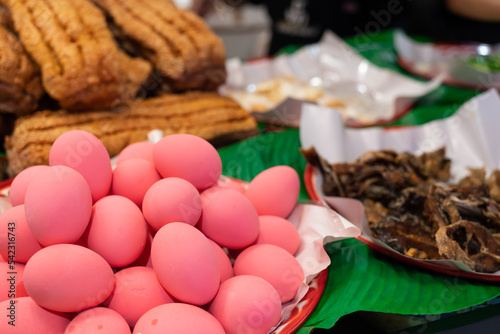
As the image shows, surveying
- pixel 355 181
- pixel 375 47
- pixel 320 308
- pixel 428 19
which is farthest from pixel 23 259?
pixel 428 19

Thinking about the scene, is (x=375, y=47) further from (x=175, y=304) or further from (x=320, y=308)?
(x=175, y=304)

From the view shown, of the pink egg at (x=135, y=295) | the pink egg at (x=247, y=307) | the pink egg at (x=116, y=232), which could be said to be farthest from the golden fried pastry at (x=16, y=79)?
the pink egg at (x=247, y=307)

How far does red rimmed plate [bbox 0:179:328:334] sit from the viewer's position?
637mm

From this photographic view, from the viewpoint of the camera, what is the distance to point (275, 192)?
0.83m

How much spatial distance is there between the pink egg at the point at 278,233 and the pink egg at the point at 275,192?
0.03m

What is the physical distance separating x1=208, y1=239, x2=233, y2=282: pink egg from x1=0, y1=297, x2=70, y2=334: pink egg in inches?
9.0

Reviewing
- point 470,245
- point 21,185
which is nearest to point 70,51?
point 21,185

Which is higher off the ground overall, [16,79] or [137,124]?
[16,79]

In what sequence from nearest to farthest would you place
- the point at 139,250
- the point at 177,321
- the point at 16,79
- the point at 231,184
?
the point at 177,321 → the point at 139,250 → the point at 231,184 → the point at 16,79

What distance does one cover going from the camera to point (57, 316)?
1.95 feet

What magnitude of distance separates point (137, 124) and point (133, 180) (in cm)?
47

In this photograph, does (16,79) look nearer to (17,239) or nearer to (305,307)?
(17,239)

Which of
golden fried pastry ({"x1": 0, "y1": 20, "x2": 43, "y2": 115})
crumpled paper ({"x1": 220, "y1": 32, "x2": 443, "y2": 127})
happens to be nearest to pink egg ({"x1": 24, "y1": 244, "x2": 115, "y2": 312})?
golden fried pastry ({"x1": 0, "y1": 20, "x2": 43, "y2": 115})

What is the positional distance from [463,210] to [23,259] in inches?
31.7
